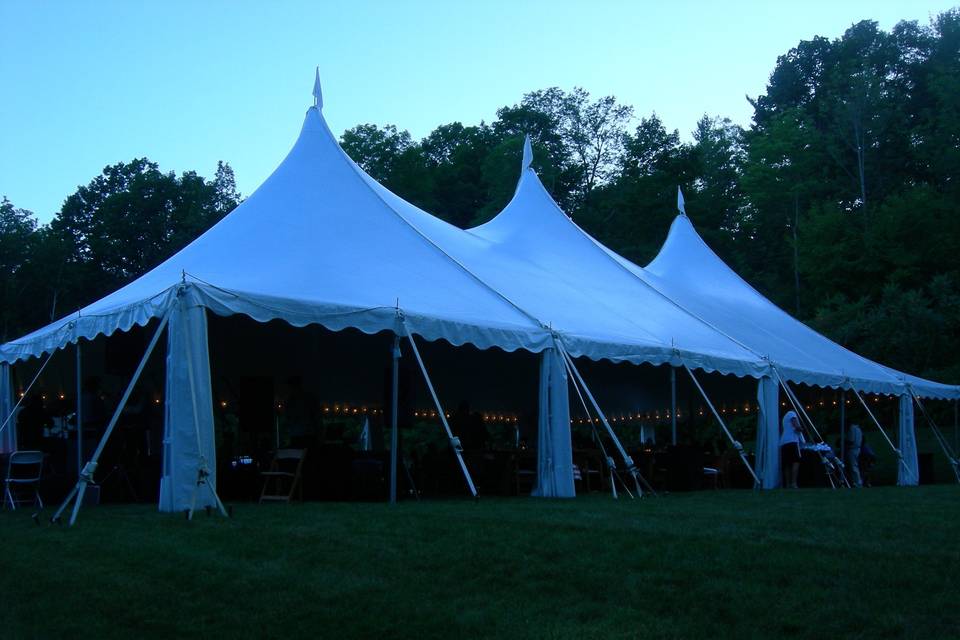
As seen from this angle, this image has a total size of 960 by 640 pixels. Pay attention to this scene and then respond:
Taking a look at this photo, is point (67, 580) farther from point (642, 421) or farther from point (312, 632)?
point (642, 421)

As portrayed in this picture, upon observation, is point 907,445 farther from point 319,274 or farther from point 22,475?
point 22,475

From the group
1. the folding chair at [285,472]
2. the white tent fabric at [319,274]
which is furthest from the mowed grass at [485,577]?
the white tent fabric at [319,274]

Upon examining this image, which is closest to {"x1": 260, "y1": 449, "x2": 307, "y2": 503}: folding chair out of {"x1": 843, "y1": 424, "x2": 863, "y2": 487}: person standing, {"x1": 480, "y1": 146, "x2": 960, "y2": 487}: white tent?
{"x1": 480, "y1": 146, "x2": 960, "y2": 487}: white tent

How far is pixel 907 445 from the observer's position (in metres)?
17.3

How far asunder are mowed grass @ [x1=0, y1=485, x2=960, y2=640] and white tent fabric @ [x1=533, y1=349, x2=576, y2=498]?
9.70ft

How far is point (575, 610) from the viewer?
220 inches

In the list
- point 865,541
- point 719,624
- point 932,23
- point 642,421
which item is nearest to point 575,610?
point 719,624

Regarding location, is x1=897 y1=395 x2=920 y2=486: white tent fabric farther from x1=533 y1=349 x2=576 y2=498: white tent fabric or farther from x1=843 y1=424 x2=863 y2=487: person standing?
x1=533 y1=349 x2=576 y2=498: white tent fabric

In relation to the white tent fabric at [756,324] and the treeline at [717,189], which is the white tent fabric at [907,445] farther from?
the treeline at [717,189]

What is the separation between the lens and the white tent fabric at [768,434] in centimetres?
1393

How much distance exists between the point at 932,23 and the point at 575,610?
46585mm

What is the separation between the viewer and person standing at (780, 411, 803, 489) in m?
14.3

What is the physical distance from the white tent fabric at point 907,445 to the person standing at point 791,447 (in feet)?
12.2

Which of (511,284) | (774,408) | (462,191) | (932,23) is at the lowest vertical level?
(774,408)
